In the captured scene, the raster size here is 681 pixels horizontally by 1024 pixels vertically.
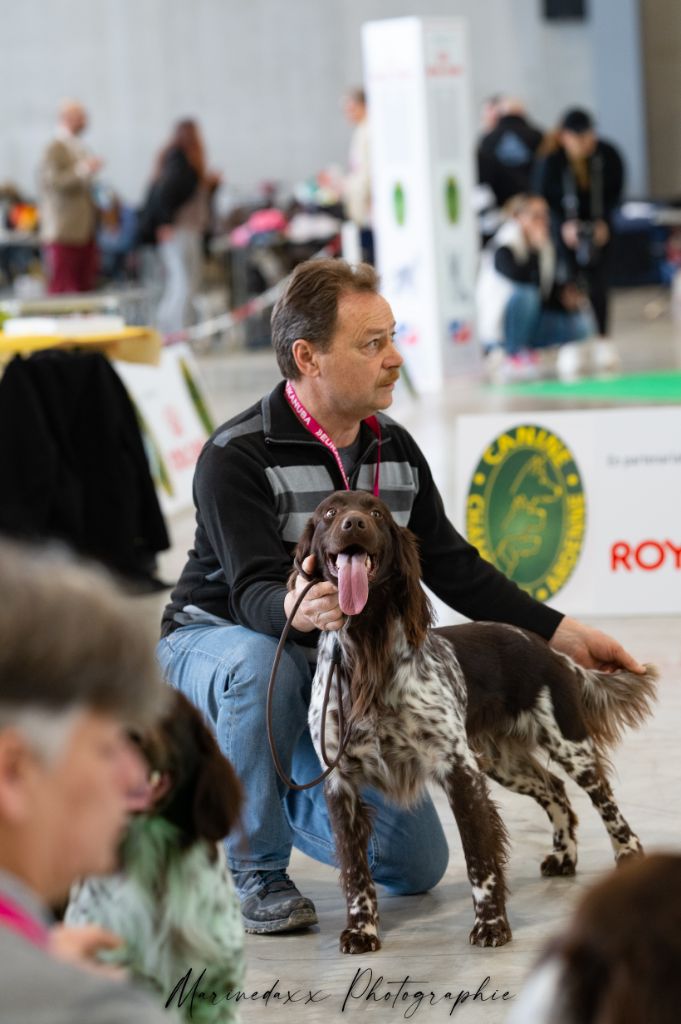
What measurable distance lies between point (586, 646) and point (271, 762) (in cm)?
72

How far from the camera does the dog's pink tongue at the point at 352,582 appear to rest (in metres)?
→ 2.80

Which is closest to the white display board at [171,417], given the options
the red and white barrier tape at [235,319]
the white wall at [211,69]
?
the red and white barrier tape at [235,319]

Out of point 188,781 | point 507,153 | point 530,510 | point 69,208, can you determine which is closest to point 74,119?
point 69,208

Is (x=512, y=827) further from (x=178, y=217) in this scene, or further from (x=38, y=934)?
(x=178, y=217)

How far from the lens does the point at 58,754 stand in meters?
1.23

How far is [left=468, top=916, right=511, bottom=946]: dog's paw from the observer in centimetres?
298

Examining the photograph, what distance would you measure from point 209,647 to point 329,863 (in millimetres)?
534

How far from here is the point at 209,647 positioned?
3205 mm

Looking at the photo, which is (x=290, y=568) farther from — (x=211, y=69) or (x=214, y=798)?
(x=211, y=69)

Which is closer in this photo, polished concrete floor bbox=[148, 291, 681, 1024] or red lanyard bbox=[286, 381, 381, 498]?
polished concrete floor bbox=[148, 291, 681, 1024]

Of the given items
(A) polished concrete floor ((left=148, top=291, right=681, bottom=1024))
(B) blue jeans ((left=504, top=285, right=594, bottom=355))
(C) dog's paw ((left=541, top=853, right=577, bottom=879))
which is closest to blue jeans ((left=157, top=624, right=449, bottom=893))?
(A) polished concrete floor ((left=148, top=291, right=681, bottom=1024))

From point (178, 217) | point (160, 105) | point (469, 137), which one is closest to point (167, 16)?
point (160, 105)

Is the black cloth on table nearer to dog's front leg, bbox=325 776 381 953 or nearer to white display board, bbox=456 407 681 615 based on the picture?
white display board, bbox=456 407 681 615

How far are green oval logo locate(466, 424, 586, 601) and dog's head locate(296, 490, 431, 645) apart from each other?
8.40ft
